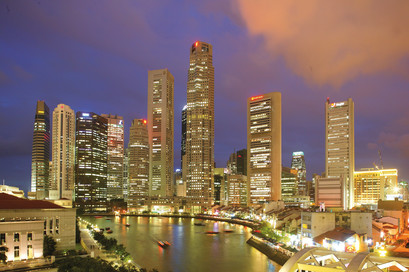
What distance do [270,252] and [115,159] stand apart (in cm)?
13194

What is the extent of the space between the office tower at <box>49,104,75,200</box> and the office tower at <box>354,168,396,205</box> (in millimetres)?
101099

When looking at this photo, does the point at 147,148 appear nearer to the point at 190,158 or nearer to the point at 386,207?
the point at 190,158

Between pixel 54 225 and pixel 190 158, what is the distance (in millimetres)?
88475

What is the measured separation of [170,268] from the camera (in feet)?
104

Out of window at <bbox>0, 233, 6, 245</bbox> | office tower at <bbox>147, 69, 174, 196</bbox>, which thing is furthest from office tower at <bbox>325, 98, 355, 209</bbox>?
window at <bbox>0, 233, 6, 245</bbox>

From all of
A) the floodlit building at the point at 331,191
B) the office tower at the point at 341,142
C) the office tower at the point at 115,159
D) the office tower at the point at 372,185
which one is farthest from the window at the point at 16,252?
the office tower at the point at 115,159

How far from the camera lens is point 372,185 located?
98688 millimetres

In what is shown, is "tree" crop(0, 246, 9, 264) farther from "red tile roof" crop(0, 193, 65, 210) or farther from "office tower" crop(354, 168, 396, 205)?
"office tower" crop(354, 168, 396, 205)

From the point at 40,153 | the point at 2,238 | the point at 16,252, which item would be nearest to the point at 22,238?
the point at 16,252

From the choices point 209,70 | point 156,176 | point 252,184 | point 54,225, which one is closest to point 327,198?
point 252,184

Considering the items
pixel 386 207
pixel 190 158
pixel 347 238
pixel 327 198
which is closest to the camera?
pixel 347 238

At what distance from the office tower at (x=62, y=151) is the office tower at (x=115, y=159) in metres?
20.7

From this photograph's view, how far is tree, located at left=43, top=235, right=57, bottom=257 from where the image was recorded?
29250 millimetres

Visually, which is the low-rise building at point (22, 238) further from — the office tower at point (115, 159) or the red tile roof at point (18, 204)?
the office tower at point (115, 159)
